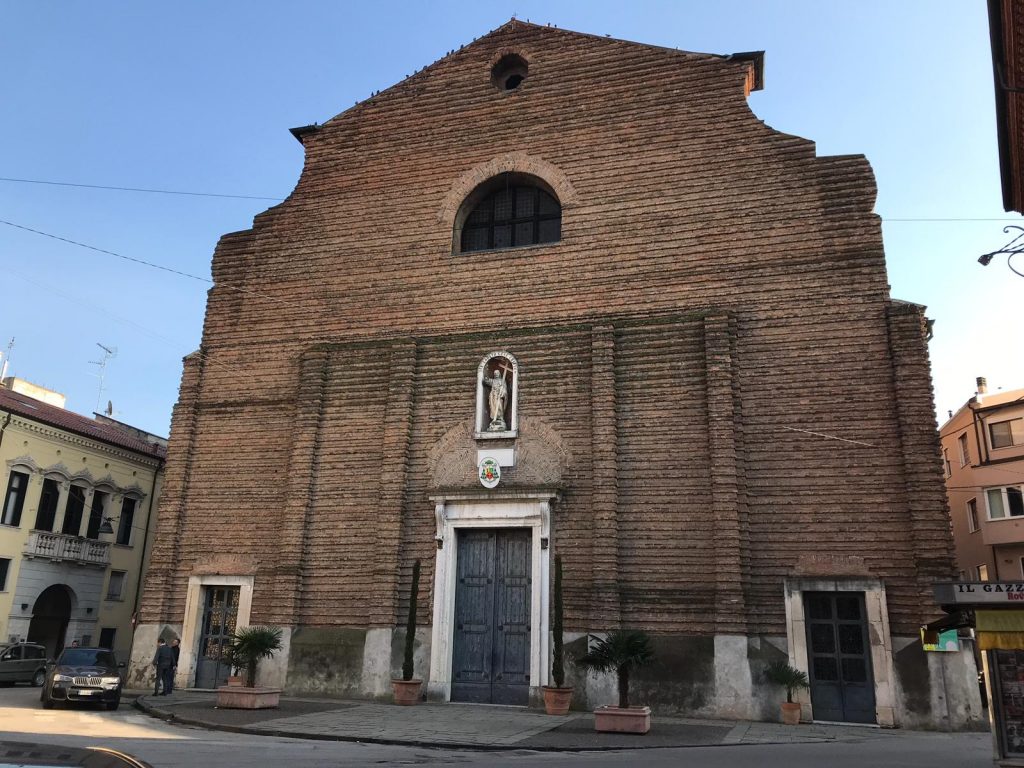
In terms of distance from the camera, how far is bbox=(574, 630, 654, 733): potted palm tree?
11938 millimetres

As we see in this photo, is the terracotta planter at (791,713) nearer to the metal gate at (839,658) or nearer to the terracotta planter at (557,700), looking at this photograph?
the metal gate at (839,658)

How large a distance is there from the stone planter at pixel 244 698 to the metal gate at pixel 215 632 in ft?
10.2

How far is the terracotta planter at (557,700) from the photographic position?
13.9 metres

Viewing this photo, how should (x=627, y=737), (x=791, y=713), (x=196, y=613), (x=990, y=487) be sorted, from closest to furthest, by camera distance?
(x=627, y=737) → (x=791, y=713) → (x=196, y=613) → (x=990, y=487)

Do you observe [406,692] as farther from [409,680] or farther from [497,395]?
[497,395]

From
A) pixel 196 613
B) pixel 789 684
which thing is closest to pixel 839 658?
pixel 789 684

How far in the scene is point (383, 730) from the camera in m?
11.7

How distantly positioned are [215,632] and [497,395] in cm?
778

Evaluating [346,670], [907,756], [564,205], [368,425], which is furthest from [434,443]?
[907,756]

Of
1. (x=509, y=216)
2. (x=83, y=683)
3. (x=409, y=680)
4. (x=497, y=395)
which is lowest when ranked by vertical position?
(x=83, y=683)

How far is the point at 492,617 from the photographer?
1584 centimetres

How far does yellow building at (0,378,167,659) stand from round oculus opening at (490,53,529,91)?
54.2 ft

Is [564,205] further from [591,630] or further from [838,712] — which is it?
[838,712]

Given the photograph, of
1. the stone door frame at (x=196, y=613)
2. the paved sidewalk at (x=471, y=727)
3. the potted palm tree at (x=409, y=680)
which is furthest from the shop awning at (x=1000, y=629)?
the stone door frame at (x=196, y=613)
